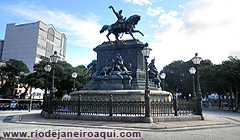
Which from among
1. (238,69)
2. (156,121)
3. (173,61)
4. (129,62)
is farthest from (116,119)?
(173,61)

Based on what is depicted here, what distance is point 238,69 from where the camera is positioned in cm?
3117

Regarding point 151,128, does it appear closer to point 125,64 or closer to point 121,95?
point 121,95

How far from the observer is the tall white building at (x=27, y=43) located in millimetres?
A: 62231

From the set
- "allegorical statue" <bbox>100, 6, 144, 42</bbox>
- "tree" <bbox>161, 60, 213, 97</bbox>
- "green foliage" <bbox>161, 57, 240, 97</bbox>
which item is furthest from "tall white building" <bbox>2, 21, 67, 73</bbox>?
"allegorical statue" <bbox>100, 6, 144, 42</bbox>

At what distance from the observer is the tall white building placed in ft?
204

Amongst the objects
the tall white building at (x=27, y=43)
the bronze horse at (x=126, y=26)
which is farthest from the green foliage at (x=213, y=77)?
the tall white building at (x=27, y=43)

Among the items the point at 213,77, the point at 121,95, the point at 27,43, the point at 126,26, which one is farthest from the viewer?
the point at 27,43

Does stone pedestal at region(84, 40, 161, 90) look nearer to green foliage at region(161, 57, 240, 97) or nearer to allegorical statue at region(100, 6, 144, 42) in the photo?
allegorical statue at region(100, 6, 144, 42)

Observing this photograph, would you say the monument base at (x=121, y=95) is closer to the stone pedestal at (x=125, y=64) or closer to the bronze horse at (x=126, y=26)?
the stone pedestal at (x=125, y=64)

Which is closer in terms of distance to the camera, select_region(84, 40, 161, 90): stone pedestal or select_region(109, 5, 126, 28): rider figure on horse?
select_region(84, 40, 161, 90): stone pedestal

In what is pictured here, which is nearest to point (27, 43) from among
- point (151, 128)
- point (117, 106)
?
point (117, 106)

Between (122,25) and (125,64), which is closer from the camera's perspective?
(125,64)

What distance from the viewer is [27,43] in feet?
208

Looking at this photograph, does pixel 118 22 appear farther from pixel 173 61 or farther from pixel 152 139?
pixel 173 61
